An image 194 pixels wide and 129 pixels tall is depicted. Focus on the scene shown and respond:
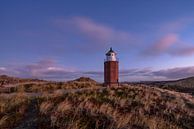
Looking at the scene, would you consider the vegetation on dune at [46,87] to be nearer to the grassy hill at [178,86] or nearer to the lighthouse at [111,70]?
the lighthouse at [111,70]

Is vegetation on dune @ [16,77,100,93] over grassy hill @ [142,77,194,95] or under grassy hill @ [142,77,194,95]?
over

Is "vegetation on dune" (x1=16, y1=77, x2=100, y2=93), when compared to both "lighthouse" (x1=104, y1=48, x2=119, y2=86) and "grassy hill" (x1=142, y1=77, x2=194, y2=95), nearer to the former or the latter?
→ "lighthouse" (x1=104, y1=48, x2=119, y2=86)

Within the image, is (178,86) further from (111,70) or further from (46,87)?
(46,87)

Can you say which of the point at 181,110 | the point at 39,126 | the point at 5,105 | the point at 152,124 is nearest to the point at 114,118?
the point at 152,124

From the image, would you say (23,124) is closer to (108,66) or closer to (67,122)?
(67,122)

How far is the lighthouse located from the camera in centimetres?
3111

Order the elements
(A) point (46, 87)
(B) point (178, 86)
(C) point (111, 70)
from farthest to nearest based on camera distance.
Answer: (B) point (178, 86), (C) point (111, 70), (A) point (46, 87)

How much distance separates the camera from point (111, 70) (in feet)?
102

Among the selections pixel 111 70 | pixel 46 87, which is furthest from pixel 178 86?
pixel 46 87

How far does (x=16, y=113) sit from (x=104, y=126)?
3357 mm

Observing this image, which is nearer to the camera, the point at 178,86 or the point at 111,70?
the point at 111,70

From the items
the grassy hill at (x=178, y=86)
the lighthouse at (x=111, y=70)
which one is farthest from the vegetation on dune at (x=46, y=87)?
the grassy hill at (x=178, y=86)

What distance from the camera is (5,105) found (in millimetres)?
11539

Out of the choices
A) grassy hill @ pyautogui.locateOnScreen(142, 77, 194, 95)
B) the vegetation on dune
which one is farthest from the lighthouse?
grassy hill @ pyautogui.locateOnScreen(142, 77, 194, 95)
